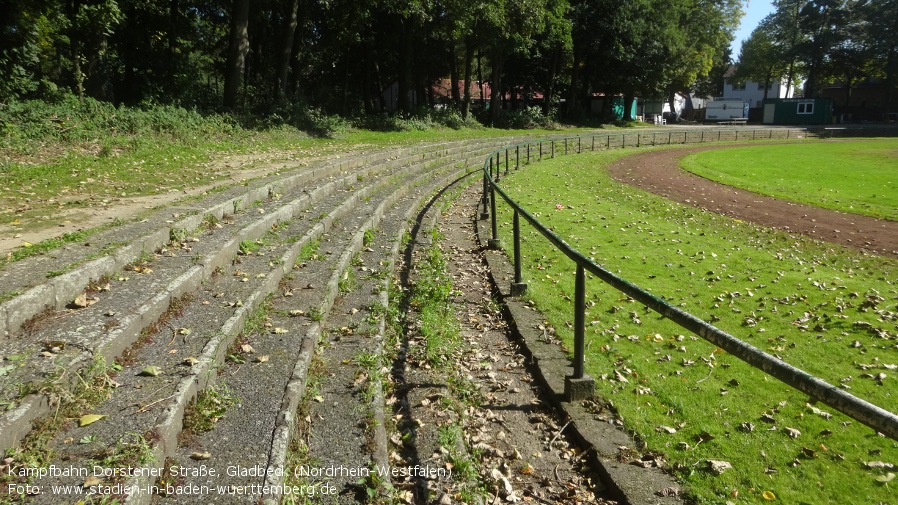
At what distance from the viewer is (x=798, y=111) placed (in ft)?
227

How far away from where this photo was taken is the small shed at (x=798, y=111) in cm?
6788

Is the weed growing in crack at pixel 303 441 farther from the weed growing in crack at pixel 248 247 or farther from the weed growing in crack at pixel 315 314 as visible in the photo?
the weed growing in crack at pixel 248 247

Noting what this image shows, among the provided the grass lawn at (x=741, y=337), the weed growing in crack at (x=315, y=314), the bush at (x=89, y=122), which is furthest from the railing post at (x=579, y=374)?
the bush at (x=89, y=122)

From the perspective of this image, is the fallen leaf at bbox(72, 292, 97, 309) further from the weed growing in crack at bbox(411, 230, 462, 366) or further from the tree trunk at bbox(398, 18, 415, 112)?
the tree trunk at bbox(398, 18, 415, 112)

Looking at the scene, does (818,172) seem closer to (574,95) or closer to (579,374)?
(579,374)

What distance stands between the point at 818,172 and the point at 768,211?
11.8 metres

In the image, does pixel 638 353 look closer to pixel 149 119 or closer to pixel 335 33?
pixel 149 119

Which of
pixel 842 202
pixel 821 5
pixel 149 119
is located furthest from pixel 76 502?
pixel 821 5

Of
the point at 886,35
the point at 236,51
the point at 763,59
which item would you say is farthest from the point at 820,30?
the point at 236,51

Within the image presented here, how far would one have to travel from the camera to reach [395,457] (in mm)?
4406

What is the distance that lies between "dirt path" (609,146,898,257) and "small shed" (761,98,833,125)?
51218mm

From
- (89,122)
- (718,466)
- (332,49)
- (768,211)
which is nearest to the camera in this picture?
(718,466)

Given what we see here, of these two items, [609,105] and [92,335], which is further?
[609,105]

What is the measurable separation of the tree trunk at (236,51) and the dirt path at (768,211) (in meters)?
14.3
